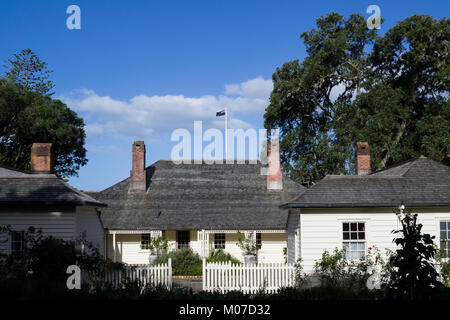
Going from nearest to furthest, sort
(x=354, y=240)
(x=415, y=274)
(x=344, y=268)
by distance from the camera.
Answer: (x=415, y=274)
(x=344, y=268)
(x=354, y=240)

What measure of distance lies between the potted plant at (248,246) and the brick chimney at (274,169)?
15.6 feet

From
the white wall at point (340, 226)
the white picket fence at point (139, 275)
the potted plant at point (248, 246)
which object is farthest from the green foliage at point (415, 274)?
the potted plant at point (248, 246)

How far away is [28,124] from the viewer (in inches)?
1533

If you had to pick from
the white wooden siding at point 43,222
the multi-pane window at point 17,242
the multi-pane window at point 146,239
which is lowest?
the multi-pane window at point 146,239

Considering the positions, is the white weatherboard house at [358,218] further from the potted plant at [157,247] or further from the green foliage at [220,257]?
the potted plant at [157,247]

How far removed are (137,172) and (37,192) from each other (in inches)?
470

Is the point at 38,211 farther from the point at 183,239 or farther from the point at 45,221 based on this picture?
the point at 183,239

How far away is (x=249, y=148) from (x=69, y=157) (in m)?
20.6

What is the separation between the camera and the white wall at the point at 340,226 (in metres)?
17.0

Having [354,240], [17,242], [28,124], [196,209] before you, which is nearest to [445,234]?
[354,240]

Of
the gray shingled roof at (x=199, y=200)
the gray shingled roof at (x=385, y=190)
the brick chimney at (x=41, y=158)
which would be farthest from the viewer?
the gray shingled roof at (x=199, y=200)

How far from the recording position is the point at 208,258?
26.2 m

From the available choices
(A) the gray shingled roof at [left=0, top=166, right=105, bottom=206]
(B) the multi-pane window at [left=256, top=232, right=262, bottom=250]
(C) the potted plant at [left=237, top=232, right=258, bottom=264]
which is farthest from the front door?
(A) the gray shingled roof at [left=0, top=166, right=105, bottom=206]
